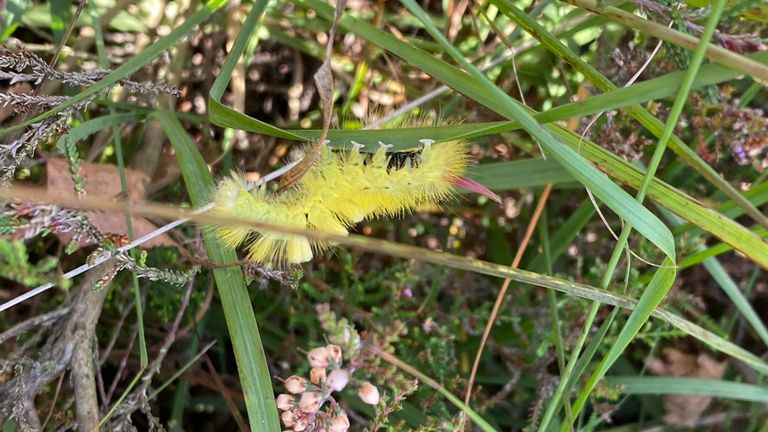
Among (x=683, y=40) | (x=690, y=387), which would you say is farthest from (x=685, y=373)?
(x=683, y=40)

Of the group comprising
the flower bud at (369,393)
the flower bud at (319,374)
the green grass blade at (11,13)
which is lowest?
the flower bud at (369,393)

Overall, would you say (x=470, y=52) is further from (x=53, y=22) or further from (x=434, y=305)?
(x=53, y=22)

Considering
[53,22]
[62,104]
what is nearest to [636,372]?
[62,104]

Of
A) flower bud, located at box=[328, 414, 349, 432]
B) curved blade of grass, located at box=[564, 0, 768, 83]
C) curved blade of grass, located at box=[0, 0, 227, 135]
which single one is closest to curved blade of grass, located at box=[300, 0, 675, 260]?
curved blade of grass, located at box=[564, 0, 768, 83]

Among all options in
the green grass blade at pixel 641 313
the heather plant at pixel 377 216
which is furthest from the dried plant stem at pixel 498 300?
the green grass blade at pixel 641 313

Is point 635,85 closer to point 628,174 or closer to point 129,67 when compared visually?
point 628,174

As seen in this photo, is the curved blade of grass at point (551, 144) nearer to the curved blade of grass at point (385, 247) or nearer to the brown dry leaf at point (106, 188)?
the curved blade of grass at point (385, 247)
